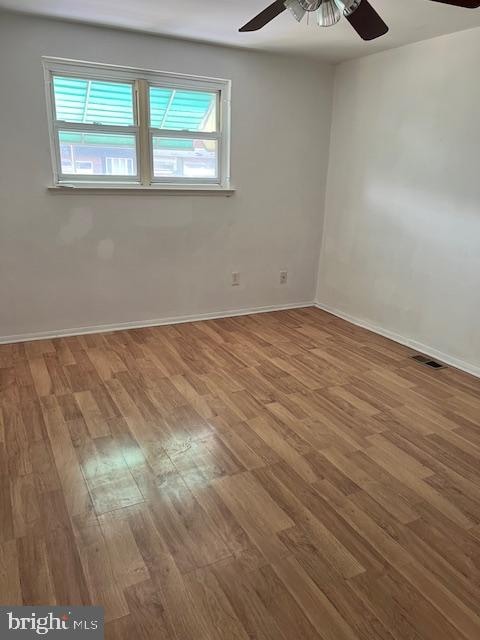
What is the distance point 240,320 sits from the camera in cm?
429

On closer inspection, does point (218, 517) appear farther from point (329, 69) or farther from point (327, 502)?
point (329, 69)

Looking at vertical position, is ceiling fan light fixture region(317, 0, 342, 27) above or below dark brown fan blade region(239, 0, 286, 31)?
below

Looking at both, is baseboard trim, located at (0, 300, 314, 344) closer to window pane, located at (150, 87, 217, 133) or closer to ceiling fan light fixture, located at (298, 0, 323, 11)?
window pane, located at (150, 87, 217, 133)

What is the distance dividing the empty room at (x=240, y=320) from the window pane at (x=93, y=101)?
0.02 m

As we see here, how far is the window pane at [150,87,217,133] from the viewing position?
12.0ft

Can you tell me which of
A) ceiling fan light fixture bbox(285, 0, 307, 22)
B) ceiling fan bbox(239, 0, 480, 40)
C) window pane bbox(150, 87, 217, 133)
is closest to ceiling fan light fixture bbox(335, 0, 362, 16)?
ceiling fan bbox(239, 0, 480, 40)

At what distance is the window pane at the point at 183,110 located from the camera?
3.65 meters

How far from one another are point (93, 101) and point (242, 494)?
3097 mm

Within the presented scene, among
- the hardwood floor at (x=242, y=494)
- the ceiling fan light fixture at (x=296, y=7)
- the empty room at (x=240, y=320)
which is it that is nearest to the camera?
the hardwood floor at (x=242, y=494)

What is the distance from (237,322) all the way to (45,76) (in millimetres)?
2473

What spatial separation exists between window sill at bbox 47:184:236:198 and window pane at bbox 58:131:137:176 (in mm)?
130

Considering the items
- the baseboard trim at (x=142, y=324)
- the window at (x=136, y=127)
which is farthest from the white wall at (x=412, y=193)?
the window at (x=136, y=127)

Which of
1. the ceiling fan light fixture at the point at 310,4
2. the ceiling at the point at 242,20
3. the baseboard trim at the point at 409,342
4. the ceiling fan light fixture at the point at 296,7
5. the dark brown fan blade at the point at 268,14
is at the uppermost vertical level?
the ceiling at the point at 242,20

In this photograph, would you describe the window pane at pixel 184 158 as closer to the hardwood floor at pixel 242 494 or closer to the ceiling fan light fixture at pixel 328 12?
the hardwood floor at pixel 242 494
